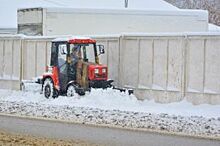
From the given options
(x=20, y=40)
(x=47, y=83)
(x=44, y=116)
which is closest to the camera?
(x=44, y=116)

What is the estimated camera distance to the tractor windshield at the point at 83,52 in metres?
23.2

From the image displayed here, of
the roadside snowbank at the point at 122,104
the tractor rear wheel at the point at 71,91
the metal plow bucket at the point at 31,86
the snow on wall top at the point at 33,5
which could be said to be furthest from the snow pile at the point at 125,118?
the snow on wall top at the point at 33,5

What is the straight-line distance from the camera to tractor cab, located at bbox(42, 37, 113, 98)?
22.6m

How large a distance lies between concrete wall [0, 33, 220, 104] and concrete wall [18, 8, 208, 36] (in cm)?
259

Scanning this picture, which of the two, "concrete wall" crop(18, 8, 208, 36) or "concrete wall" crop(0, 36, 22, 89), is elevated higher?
"concrete wall" crop(18, 8, 208, 36)

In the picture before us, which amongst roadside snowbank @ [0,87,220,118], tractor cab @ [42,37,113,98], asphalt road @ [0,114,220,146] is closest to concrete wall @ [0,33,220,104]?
roadside snowbank @ [0,87,220,118]

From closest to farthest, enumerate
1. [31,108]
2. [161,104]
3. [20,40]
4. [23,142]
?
[23,142] → [31,108] → [161,104] → [20,40]

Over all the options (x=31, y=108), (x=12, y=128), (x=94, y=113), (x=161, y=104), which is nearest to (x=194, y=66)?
(x=161, y=104)

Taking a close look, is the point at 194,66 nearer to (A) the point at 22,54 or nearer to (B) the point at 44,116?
(B) the point at 44,116

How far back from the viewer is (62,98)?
2223cm

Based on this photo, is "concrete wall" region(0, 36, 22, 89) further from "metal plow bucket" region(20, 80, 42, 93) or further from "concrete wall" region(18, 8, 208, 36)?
"metal plow bucket" region(20, 80, 42, 93)

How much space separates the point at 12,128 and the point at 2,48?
14.0 m

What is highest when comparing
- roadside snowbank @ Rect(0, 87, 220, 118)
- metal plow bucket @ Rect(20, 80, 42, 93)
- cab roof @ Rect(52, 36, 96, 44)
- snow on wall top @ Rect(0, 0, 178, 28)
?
snow on wall top @ Rect(0, 0, 178, 28)

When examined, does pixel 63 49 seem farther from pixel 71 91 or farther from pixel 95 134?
pixel 95 134
